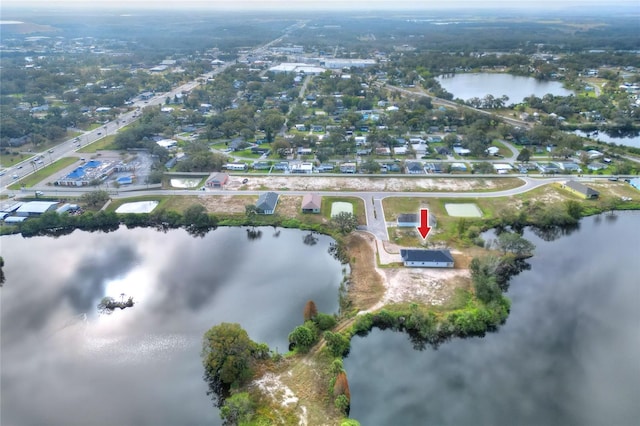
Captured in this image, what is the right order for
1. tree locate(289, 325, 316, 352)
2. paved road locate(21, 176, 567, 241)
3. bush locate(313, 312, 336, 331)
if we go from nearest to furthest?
tree locate(289, 325, 316, 352) < bush locate(313, 312, 336, 331) < paved road locate(21, 176, 567, 241)

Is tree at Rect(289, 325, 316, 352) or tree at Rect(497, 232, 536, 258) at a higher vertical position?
tree at Rect(497, 232, 536, 258)

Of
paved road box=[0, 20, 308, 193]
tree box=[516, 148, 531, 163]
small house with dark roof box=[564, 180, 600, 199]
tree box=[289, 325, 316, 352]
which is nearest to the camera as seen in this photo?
tree box=[289, 325, 316, 352]

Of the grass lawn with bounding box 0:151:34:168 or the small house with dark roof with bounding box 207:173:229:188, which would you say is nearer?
the small house with dark roof with bounding box 207:173:229:188

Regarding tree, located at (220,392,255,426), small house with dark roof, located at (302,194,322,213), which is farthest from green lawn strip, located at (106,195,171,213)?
tree, located at (220,392,255,426)

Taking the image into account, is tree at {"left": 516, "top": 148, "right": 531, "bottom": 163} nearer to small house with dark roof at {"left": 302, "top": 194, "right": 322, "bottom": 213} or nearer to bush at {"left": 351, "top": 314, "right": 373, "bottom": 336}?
small house with dark roof at {"left": 302, "top": 194, "right": 322, "bottom": 213}

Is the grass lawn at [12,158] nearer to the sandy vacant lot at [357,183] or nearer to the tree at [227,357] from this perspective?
the sandy vacant lot at [357,183]

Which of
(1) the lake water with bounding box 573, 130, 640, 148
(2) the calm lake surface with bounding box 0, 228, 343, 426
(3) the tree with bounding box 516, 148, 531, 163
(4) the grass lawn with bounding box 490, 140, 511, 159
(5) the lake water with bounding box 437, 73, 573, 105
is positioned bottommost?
(2) the calm lake surface with bounding box 0, 228, 343, 426

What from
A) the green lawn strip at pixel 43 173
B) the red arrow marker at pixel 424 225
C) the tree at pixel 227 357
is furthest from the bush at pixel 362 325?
the green lawn strip at pixel 43 173

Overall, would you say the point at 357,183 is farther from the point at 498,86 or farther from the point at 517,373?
the point at 498,86
